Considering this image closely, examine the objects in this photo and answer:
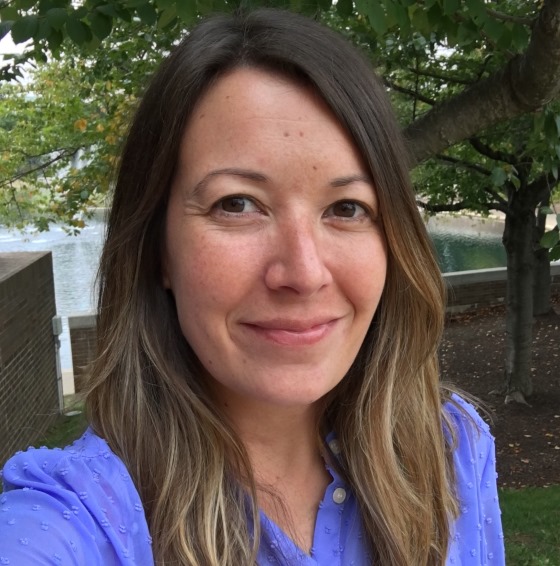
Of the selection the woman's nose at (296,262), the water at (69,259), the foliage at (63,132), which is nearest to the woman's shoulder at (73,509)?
the woman's nose at (296,262)

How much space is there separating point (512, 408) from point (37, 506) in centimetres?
808

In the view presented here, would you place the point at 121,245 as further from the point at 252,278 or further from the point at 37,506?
the point at 37,506

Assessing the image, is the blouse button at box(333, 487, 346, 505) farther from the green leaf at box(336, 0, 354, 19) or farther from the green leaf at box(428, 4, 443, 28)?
the green leaf at box(428, 4, 443, 28)

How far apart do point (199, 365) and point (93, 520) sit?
44cm

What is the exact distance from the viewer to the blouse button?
1.66m

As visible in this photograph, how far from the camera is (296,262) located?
4.43 ft

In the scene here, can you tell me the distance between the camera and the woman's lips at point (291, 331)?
1.40 m

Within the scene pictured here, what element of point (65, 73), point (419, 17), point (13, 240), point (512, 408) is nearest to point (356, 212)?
point (419, 17)

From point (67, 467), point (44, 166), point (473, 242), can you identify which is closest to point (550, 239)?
point (67, 467)

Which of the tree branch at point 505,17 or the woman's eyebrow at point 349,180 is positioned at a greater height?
the tree branch at point 505,17

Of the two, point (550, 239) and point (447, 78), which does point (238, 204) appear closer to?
point (550, 239)

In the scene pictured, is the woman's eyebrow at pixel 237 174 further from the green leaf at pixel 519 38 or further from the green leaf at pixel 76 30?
the green leaf at pixel 519 38

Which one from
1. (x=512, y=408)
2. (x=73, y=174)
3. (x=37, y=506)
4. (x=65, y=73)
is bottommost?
(x=512, y=408)

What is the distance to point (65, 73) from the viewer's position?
9.26 meters
